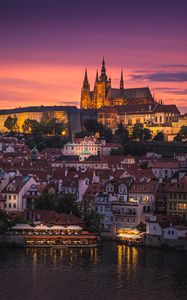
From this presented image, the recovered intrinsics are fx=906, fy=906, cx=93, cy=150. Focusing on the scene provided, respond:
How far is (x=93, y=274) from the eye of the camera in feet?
145

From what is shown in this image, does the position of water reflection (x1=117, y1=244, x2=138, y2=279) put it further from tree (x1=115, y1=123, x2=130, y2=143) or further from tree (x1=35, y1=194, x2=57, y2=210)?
tree (x1=115, y1=123, x2=130, y2=143)

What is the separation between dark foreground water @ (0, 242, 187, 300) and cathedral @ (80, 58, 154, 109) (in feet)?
386

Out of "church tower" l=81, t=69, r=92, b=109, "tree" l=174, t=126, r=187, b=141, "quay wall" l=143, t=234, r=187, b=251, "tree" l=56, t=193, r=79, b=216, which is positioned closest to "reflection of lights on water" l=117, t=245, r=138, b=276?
"quay wall" l=143, t=234, r=187, b=251

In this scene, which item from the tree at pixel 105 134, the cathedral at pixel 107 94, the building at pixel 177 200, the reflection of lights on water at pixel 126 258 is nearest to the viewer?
the reflection of lights on water at pixel 126 258

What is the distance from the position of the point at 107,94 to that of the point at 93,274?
5342 inches

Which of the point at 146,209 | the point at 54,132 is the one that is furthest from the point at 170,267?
the point at 54,132

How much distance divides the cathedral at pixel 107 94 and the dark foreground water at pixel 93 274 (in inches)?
4626

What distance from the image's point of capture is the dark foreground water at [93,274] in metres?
40.4

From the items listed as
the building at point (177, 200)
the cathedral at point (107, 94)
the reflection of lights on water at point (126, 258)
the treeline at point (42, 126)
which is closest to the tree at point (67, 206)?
the reflection of lights on water at point (126, 258)

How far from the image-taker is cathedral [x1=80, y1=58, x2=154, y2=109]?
559ft

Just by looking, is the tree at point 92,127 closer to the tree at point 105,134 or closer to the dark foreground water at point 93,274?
the tree at point 105,134

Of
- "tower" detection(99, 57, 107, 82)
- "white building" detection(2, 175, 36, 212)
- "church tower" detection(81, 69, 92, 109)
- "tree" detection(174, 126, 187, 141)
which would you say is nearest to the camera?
"white building" detection(2, 175, 36, 212)

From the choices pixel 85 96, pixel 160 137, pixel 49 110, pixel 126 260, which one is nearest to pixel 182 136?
pixel 160 137

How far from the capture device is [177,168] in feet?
267
